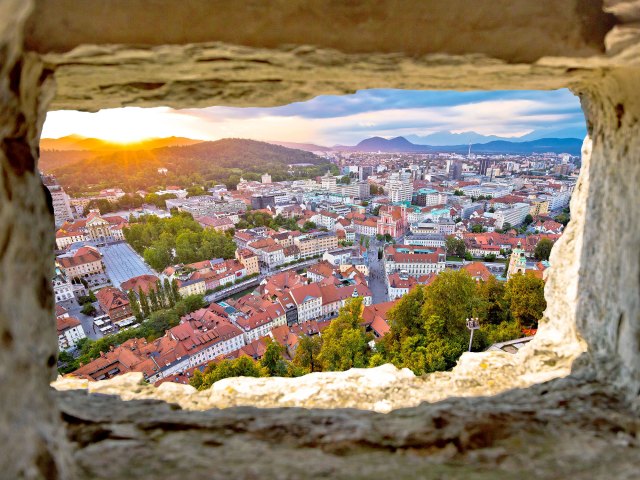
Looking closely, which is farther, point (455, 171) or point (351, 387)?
point (455, 171)

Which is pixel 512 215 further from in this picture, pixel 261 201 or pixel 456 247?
pixel 261 201

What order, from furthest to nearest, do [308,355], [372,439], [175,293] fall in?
[175,293] → [308,355] → [372,439]

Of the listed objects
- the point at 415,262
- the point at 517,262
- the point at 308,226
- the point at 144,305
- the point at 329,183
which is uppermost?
the point at 329,183

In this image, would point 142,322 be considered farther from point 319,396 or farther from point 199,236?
point 319,396

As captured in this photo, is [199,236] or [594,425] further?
[199,236]

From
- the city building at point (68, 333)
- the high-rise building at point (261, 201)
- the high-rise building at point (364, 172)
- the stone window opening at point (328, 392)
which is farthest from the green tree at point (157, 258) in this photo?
the high-rise building at point (364, 172)

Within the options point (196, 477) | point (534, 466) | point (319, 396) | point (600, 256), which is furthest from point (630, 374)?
point (196, 477)

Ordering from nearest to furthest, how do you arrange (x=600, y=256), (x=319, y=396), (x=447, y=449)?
(x=447, y=449) < (x=600, y=256) < (x=319, y=396)

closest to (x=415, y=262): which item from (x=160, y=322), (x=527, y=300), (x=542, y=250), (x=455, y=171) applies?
(x=542, y=250)
